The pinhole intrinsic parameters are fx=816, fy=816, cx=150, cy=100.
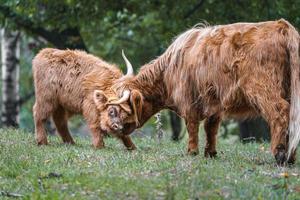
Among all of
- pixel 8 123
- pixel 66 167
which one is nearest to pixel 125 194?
pixel 66 167

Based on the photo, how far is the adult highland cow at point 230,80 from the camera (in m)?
9.60

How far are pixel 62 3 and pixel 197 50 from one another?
9251 mm

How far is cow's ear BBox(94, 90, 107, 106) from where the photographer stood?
11.8m

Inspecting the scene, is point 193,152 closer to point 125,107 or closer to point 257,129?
point 125,107

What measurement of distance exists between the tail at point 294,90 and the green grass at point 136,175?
1.18ft

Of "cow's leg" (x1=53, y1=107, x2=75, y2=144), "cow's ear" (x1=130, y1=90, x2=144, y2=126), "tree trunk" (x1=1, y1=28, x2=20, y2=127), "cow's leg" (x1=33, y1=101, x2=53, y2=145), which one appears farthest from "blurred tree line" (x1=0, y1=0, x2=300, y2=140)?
"cow's ear" (x1=130, y1=90, x2=144, y2=126)

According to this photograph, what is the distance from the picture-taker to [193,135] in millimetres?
10945

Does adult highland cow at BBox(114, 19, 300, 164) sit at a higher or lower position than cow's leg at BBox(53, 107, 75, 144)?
higher

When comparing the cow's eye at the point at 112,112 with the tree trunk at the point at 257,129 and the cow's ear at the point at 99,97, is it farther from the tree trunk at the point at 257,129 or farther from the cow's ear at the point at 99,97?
the tree trunk at the point at 257,129

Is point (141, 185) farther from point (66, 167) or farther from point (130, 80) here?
point (130, 80)

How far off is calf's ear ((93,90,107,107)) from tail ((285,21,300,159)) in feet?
10.4

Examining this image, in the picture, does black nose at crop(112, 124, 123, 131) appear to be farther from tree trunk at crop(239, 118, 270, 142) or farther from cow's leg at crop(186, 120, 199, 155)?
tree trunk at crop(239, 118, 270, 142)

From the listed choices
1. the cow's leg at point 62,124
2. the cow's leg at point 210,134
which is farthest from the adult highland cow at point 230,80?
the cow's leg at point 62,124

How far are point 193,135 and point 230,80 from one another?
1225mm
